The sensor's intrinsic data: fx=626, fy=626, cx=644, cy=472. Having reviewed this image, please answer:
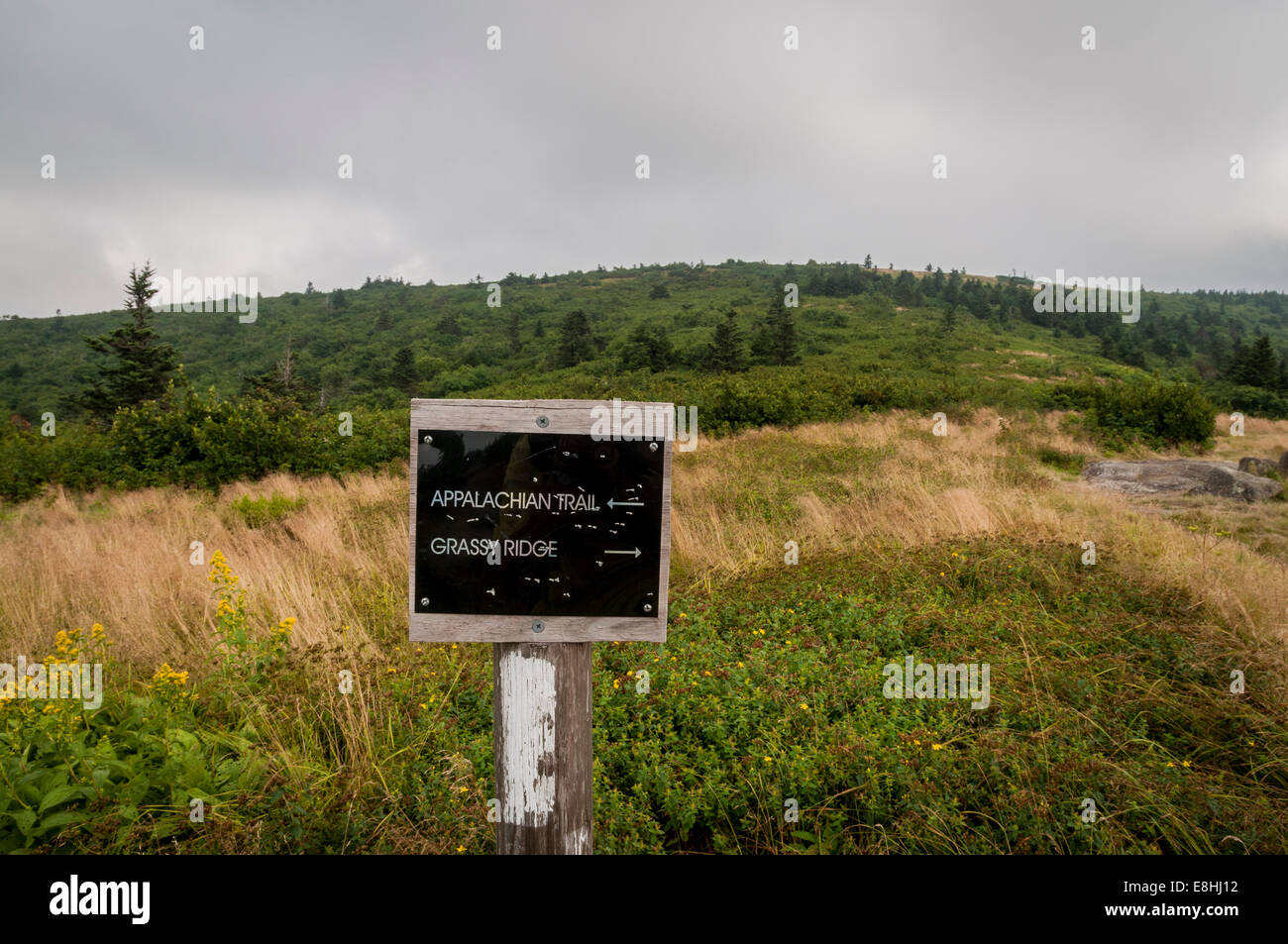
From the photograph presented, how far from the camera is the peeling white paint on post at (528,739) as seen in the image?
1.83m

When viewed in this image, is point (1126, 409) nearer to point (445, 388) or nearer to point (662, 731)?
point (662, 731)

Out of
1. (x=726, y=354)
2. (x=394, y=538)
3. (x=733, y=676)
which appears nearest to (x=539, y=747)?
(x=733, y=676)

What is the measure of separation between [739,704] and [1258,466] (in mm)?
15931

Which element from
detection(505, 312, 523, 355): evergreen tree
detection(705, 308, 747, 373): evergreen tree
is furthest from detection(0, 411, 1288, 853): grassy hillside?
detection(505, 312, 523, 355): evergreen tree

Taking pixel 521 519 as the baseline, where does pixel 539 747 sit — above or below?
below

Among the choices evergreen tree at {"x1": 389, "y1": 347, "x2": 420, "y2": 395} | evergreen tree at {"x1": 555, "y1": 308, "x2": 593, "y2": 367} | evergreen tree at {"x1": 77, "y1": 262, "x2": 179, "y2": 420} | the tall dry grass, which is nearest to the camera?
the tall dry grass

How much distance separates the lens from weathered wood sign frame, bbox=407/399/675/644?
1821 mm

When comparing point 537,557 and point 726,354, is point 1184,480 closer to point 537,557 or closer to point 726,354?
point 537,557

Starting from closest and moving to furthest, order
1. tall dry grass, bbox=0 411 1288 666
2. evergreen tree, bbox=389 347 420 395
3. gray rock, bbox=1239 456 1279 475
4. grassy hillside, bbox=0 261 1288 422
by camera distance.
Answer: tall dry grass, bbox=0 411 1288 666, gray rock, bbox=1239 456 1279 475, grassy hillside, bbox=0 261 1288 422, evergreen tree, bbox=389 347 420 395

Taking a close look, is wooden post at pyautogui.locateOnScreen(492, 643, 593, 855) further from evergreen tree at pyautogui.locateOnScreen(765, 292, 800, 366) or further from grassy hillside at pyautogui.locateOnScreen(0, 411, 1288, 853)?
evergreen tree at pyautogui.locateOnScreen(765, 292, 800, 366)

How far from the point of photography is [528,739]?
1.83m

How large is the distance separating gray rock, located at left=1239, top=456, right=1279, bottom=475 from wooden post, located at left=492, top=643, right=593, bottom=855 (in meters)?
16.9

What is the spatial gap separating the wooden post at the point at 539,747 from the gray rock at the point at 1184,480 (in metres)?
12.8
